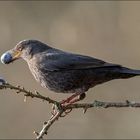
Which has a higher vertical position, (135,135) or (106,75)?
(106,75)

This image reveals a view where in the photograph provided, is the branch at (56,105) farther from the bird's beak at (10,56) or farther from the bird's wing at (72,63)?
the bird's beak at (10,56)

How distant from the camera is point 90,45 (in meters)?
17.3

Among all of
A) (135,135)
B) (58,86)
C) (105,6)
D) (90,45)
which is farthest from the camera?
(105,6)

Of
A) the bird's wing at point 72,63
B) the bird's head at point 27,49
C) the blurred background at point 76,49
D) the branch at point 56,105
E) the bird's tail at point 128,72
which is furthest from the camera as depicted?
the blurred background at point 76,49

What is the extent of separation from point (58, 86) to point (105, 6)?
9831 mm

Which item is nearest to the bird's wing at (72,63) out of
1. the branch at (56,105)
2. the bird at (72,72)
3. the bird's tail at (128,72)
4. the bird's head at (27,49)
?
the bird at (72,72)

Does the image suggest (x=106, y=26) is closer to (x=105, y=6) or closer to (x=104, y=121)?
(x=105, y=6)

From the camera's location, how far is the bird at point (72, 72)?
9094mm

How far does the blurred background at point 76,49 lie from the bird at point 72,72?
5260mm

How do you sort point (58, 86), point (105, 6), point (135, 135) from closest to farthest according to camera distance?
point (58, 86), point (135, 135), point (105, 6)

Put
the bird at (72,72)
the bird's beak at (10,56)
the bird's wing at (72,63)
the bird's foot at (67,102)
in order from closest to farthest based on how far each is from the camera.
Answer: the bird's foot at (67,102) → the bird at (72,72) → the bird's wing at (72,63) → the bird's beak at (10,56)

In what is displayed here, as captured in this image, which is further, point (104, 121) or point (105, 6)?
point (105, 6)

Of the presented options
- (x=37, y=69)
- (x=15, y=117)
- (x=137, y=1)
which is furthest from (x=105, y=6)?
(x=37, y=69)

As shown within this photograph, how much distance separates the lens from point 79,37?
699 inches
